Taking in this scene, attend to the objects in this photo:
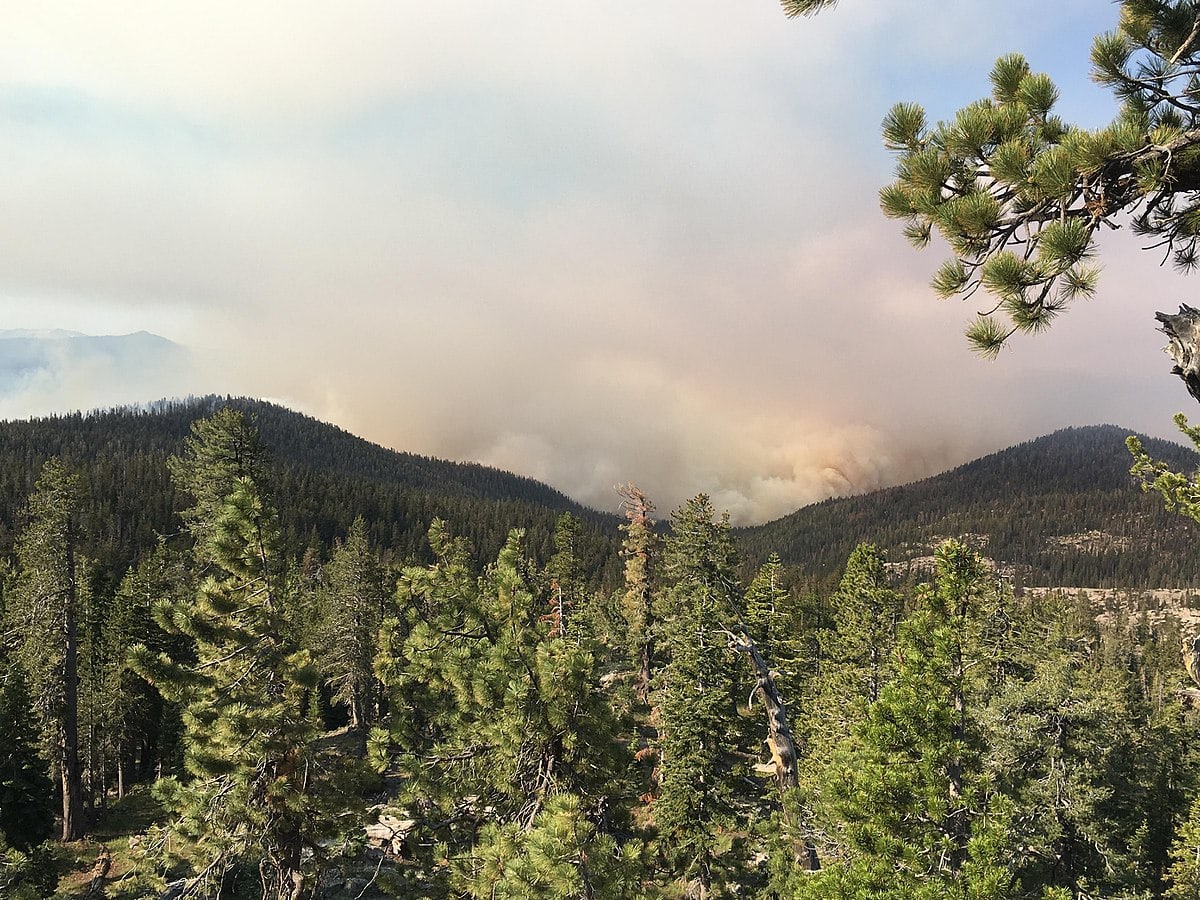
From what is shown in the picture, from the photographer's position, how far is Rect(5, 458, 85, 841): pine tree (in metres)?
26.4

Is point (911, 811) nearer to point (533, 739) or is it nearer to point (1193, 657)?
point (1193, 657)

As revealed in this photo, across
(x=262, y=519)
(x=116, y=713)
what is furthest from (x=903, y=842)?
(x=116, y=713)

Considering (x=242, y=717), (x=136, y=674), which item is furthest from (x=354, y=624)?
(x=242, y=717)

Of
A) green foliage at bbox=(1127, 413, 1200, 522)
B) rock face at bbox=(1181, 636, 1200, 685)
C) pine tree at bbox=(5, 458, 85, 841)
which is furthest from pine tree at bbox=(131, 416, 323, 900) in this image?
pine tree at bbox=(5, 458, 85, 841)

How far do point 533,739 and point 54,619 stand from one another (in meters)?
29.2

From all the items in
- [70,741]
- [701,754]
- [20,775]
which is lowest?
[701,754]

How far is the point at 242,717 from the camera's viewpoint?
34.5 ft

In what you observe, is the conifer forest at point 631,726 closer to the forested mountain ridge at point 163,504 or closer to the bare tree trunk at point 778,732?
the bare tree trunk at point 778,732

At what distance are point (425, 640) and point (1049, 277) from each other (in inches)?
412

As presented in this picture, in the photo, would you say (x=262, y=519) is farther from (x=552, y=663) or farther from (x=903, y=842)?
(x=903, y=842)

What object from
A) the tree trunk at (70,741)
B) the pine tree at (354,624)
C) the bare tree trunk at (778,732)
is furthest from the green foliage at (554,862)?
the pine tree at (354,624)

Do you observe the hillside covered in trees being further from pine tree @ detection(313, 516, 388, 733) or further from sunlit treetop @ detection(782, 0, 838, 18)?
sunlit treetop @ detection(782, 0, 838, 18)

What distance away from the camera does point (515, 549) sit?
39.3ft

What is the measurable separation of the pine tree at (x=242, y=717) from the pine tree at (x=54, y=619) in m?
21.7
